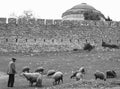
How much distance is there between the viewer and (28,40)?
113 feet

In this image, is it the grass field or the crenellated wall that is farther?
the crenellated wall

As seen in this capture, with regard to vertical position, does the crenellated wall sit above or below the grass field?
above

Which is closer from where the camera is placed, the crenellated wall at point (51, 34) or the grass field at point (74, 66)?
the grass field at point (74, 66)

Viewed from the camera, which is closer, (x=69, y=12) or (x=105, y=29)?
(x=105, y=29)

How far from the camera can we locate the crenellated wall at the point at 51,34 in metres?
34.2

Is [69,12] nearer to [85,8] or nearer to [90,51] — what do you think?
[85,8]

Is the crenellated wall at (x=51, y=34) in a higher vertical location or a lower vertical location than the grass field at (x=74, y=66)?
higher

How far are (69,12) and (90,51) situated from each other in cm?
1857

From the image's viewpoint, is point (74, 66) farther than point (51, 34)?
No

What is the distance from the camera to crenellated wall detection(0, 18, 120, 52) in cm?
3419

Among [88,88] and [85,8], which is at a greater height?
[85,8]

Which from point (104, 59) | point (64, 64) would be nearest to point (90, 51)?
point (104, 59)

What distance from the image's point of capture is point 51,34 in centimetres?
3531

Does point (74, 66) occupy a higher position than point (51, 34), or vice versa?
point (51, 34)
